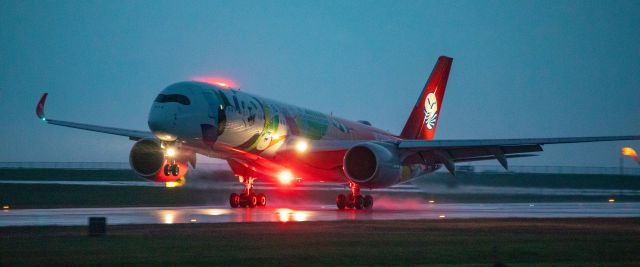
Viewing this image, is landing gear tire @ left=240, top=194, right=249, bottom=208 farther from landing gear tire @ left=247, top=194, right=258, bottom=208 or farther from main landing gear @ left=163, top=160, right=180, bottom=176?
main landing gear @ left=163, top=160, right=180, bottom=176

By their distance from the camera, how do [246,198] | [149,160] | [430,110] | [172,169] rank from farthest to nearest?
[430,110]
[246,198]
[149,160]
[172,169]

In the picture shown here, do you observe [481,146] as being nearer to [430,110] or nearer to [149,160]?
[430,110]

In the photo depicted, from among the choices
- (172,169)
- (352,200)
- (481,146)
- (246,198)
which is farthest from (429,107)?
(172,169)

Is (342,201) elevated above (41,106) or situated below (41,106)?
below

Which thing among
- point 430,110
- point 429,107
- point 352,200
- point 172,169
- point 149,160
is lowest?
point 352,200

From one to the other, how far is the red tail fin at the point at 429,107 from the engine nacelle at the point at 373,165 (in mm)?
9334

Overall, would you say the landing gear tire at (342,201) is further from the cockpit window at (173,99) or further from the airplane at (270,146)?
the cockpit window at (173,99)

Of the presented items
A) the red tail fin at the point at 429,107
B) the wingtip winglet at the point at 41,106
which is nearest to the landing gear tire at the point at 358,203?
the red tail fin at the point at 429,107

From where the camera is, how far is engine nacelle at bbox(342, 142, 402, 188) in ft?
112

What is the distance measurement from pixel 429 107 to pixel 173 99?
1845 centimetres

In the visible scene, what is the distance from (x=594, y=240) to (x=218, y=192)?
88.2ft

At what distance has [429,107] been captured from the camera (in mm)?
45875

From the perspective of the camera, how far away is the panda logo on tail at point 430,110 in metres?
45.6

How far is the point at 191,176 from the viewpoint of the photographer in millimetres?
40094
